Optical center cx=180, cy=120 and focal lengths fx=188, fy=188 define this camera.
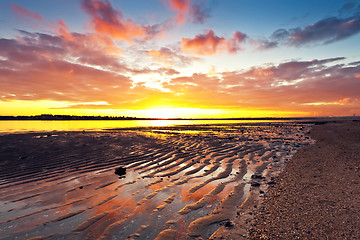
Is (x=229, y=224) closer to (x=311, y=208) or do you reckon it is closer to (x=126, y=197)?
(x=311, y=208)

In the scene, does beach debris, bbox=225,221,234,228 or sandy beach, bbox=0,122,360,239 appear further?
beach debris, bbox=225,221,234,228

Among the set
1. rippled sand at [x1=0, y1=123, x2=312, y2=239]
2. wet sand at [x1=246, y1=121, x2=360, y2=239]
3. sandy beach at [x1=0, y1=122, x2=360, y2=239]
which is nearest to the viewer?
wet sand at [x1=246, y1=121, x2=360, y2=239]

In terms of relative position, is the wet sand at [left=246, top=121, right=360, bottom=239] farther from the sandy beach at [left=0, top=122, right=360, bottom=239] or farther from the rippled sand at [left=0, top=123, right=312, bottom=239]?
the rippled sand at [left=0, top=123, right=312, bottom=239]

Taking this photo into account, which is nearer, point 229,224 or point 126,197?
point 229,224

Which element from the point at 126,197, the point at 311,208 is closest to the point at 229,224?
the point at 311,208

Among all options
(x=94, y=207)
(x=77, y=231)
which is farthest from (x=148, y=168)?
(x=77, y=231)

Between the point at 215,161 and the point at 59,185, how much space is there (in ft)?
28.6

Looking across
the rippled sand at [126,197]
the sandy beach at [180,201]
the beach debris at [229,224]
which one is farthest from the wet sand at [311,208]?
the rippled sand at [126,197]

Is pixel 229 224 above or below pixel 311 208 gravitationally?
below

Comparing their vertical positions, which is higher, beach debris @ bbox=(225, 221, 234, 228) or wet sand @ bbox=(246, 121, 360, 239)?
wet sand @ bbox=(246, 121, 360, 239)

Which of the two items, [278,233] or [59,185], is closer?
[278,233]

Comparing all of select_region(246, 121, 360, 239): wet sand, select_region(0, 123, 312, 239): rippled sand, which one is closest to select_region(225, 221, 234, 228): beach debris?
select_region(0, 123, 312, 239): rippled sand

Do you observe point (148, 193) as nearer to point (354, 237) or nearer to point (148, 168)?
point (148, 168)

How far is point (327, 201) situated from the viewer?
5723mm
